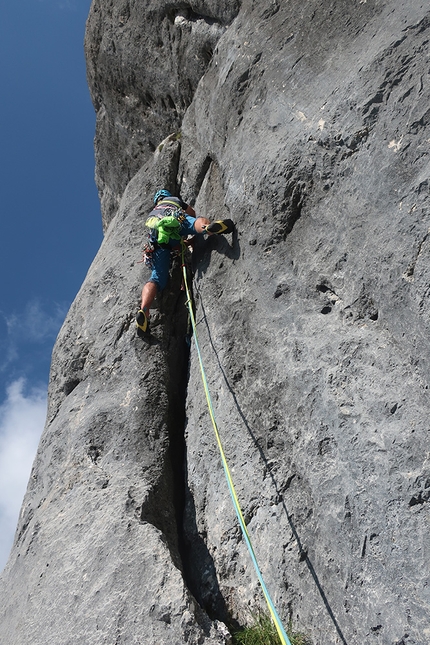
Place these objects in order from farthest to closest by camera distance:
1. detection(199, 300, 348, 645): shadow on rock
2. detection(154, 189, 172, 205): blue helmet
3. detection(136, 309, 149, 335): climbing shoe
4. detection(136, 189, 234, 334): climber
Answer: detection(154, 189, 172, 205): blue helmet
detection(136, 189, 234, 334): climber
detection(136, 309, 149, 335): climbing shoe
detection(199, 300, 348, 645): shadow on rock

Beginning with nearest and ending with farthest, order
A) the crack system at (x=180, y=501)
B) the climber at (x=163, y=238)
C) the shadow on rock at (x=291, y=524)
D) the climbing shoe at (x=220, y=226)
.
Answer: the shadow on rock at (x=291, y=524) → the crack system at (x=180, y=501) → the climbing shoe at (x=220, y=226) → the climber at (x=163, y=238)

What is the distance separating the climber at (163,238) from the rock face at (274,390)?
249 millimetres

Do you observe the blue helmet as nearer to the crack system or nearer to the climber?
the climber

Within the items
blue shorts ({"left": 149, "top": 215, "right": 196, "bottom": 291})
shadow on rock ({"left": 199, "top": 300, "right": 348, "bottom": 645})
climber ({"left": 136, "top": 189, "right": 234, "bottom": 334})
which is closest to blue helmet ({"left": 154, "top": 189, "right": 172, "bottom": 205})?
climber ({"left": 136, "top": 189, "right": 234, "bottom": 334})

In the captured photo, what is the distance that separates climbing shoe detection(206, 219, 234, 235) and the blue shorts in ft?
2.58

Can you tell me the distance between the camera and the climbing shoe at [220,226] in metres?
6.73

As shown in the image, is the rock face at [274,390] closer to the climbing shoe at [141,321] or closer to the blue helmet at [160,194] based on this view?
the climbing shoe at [141,321]

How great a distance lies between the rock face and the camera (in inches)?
171

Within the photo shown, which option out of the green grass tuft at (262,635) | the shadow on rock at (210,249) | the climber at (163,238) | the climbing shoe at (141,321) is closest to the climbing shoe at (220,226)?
the shadow on rock at (210,249)

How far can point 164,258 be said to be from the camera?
7848 mm

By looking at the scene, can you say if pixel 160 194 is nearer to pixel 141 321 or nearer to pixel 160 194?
pixel 160 194

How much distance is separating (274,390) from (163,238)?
9.90 feet

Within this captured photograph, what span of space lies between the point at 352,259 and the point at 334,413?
1.43m

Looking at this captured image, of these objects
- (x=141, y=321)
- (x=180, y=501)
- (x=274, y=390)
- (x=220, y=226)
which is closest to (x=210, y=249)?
(x=220, y=226)
